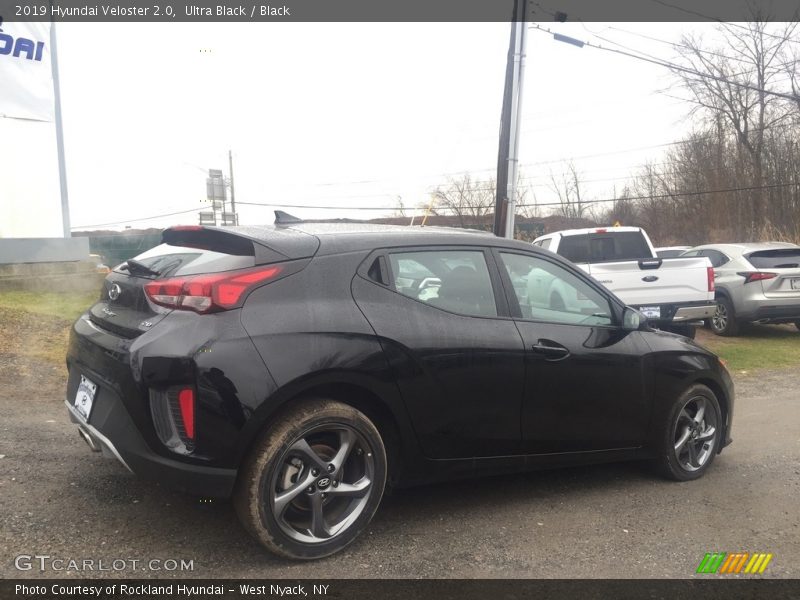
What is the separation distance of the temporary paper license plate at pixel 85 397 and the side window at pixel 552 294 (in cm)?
238

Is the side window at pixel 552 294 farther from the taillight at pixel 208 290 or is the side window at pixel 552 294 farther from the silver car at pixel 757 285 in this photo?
the silver car at pixel 757 285

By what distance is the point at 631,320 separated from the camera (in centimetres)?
442

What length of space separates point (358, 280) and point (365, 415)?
69 cm

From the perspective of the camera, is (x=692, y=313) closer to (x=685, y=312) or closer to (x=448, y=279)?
(x=685, y=312)

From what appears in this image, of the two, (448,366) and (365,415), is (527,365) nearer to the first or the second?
(448,366)

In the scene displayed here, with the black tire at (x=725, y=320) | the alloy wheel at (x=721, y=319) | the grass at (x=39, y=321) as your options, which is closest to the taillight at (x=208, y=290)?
the grass at (x=39, y=321)

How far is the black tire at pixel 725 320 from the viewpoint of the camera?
1219cm

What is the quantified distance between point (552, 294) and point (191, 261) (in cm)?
221

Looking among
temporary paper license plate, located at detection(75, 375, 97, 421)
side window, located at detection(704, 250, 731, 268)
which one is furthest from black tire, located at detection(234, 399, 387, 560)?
side window, located at detection(704, 250, 731, 268)

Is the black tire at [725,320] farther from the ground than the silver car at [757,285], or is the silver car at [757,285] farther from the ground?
the silver car at [757,285]

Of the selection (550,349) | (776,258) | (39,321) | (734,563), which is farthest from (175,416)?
(776,258)

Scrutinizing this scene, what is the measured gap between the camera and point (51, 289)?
10.5 meters

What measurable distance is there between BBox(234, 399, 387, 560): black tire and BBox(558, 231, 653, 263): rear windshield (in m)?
7.59

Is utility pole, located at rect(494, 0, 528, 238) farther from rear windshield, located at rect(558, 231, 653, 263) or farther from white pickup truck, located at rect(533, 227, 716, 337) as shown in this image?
white pickup truck, located at rect(533, 227, 716, 337)
